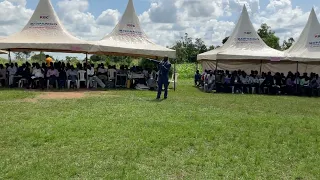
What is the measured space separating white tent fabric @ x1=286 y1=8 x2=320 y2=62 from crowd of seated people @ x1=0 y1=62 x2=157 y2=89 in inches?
278

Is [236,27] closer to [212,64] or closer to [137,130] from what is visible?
[212,64]

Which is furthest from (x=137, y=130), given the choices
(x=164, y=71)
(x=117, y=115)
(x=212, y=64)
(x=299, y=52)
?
(x=212, y=64)

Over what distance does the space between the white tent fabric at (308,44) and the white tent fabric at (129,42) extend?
607 cm

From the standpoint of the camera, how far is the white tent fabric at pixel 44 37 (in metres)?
17.4

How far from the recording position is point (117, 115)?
10156mm

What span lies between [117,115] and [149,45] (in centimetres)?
995

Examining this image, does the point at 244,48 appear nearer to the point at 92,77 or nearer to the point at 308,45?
the point at 308,45

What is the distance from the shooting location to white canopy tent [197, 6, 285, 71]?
19125mm

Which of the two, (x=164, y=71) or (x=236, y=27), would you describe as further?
(x=236, y=27)

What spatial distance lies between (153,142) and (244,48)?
14.3 metres

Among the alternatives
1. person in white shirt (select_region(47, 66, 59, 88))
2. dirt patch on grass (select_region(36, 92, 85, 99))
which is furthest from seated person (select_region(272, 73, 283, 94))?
person in white shirt (select_region(47, 66, 59, 88))

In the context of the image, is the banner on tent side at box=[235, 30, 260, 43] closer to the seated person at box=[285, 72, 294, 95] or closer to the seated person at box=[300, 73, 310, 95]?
the seated person at box=[285, 72, 294, 95]

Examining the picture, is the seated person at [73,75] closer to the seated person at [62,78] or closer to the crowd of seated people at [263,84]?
the seated person at [62,78]

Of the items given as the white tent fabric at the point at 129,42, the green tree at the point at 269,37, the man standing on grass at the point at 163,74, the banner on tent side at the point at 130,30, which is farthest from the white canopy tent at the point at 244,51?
the green tree at the point at 269,37
